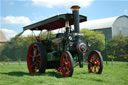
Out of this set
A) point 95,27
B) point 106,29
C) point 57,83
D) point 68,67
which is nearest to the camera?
point 57,83

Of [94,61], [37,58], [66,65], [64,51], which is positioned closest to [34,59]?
[37,58]

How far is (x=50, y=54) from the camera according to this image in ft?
27.1

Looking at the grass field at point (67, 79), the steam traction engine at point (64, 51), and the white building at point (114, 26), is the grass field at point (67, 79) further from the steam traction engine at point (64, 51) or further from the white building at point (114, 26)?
the white building at point (114, 26)

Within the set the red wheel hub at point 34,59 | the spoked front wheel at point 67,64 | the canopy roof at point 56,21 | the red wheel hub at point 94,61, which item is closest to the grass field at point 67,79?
the spoked front wheel at point 67,64

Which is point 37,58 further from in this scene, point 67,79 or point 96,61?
point 67,79

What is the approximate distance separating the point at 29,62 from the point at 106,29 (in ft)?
71.0

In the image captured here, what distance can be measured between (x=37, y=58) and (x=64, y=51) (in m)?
1.60

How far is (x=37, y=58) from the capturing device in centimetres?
880

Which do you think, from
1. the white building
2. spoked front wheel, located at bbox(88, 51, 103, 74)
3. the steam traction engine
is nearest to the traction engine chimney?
the steam traction engine

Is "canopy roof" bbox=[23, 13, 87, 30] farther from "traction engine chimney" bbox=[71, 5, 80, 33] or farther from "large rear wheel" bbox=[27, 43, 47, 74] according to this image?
Result: "large rear wheel" bbox=[27, 43, 47, 74]

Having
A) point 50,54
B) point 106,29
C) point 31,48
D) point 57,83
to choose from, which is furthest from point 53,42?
point 106,29

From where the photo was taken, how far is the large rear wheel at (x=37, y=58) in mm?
8273

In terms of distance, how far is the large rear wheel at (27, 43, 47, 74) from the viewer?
8.27m

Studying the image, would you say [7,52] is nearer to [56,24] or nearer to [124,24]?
[56,24]
